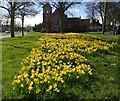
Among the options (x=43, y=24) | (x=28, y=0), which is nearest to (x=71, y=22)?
(x=43, y=24)

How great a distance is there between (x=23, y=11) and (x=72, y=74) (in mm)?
37827

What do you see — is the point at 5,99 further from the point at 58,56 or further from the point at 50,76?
the point at 58,56

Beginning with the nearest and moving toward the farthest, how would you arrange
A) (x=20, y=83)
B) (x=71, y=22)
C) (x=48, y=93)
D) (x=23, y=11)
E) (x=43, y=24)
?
(x=48, y=93) < (x=20, y=83) < (x=23, y=11) < (x=71, y=22) < (x=43, y=24)

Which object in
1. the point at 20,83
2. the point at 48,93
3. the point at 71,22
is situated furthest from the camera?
the point at 71,22

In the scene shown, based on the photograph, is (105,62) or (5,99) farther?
(105,62)

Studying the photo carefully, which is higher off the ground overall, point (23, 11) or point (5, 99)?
point (23, 11)

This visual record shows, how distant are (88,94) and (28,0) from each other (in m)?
30.6

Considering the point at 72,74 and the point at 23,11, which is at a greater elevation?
the point at 23,11

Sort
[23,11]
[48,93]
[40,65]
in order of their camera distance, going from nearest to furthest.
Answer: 1. [48,93]
2. [40,65]
3. [23,11]

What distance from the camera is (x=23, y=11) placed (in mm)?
44594

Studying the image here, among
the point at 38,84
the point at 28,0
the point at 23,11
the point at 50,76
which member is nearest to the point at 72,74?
the point at 50,76

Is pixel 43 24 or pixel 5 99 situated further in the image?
pixel 43 24

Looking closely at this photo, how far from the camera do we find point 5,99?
6.61 meters

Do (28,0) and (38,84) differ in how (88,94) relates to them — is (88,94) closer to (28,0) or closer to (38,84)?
(38,84)
